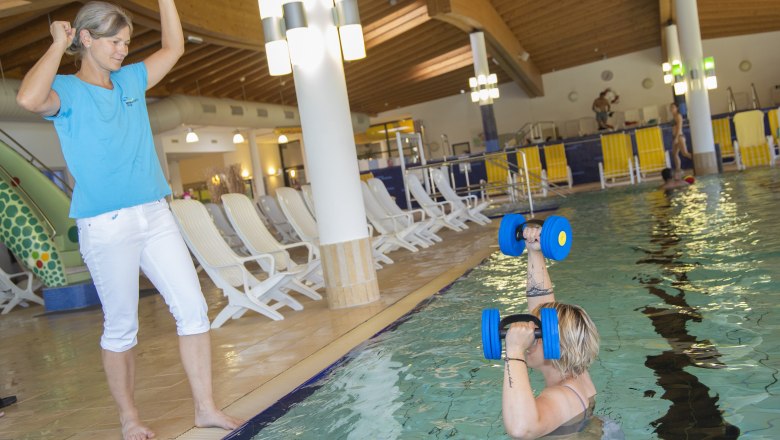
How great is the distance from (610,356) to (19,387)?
284 cm

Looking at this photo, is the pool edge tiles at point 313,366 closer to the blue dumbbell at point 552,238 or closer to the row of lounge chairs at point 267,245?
the row of lounge chairs at point 267,245

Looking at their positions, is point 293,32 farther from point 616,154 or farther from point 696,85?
point 616,154

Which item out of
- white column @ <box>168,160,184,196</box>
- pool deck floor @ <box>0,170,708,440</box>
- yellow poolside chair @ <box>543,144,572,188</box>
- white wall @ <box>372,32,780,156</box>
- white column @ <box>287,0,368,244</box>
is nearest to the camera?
pool deck floor @ <box>0,170,708,440</box>

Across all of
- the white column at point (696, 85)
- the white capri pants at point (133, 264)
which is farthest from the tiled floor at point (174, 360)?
the white column at point (696, 85)

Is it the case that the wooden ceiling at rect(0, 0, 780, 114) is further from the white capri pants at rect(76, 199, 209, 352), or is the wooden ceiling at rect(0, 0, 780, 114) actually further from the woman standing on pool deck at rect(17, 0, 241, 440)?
the white capri pants at rect(76, 199, 209, 352)

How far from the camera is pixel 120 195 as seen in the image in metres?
2.35

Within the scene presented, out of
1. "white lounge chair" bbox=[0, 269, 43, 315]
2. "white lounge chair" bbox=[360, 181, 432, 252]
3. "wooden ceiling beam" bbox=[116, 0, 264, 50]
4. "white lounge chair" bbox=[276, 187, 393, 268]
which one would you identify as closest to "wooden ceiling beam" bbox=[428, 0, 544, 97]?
"wooden ceiling beam" bbox=[116, 0, 264, 50]

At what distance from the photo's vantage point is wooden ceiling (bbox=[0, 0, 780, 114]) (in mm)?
10617

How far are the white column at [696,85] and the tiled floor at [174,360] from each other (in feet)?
27.2

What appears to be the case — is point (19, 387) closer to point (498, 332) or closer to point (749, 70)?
point (498, 332)

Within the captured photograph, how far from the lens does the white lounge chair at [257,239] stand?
543 cm

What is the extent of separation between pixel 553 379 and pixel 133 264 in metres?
1.32

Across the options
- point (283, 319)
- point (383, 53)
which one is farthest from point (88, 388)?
point (383, 53)

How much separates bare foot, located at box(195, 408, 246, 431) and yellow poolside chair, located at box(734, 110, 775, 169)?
12.7 m
